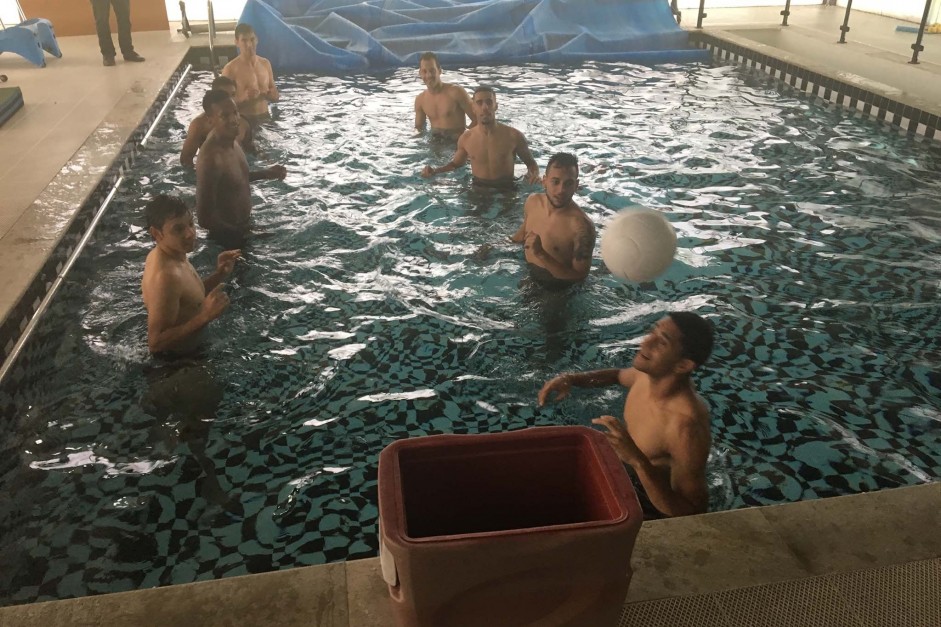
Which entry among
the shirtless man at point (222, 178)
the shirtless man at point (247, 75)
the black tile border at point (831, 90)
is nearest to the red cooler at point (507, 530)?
the shirtless man at point (222, 178)

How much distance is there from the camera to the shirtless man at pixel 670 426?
2865 millimetres

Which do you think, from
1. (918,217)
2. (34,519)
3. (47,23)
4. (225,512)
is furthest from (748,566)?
(47,23)

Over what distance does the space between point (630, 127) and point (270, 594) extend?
7097mm

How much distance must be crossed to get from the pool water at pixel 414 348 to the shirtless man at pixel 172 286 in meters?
0.29

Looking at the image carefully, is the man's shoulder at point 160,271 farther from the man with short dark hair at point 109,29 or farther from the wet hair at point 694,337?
the man with short dark hair at point 109,29

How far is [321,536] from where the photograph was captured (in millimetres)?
3268

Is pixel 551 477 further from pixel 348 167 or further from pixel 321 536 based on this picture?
pixel 348 167

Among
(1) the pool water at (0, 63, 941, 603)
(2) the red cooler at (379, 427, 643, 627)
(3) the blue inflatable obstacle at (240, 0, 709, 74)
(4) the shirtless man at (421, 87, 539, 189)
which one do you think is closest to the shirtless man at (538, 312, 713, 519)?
(1) the pool water at (0, 63, 941, 603)

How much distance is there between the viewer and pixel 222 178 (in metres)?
5.48

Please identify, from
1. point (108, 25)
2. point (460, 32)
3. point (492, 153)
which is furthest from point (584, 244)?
point (460, 32)

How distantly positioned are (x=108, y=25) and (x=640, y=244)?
8.49m

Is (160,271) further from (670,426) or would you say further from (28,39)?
(28,39)

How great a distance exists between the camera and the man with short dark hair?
9.78m

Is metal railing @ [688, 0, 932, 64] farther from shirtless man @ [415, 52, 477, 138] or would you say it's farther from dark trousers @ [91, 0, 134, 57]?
dark trousers @ [91, 0, 134, 57]
